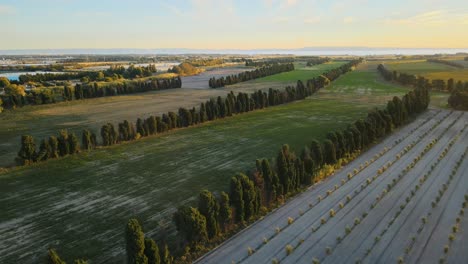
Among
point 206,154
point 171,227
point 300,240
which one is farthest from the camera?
point 206,154

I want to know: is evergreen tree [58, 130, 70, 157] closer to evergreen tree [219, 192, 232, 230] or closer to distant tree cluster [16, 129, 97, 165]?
distant tree cluster [16, 129, 97, 165]

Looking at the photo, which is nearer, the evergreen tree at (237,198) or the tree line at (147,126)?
the evergreen tree at (237,198)

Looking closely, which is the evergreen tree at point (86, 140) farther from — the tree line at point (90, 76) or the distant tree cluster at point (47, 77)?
the distant tree cluster at point (47, 77)

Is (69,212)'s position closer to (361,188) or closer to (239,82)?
(361,188)

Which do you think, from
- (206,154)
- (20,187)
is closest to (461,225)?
(206,154)

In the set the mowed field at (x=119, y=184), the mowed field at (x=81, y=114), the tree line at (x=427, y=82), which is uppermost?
the tree line at (x=427, y=82)

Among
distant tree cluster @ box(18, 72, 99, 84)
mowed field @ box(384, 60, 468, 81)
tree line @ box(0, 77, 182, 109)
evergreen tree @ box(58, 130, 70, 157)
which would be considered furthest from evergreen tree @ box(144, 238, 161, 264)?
distant tree cluster @ box(18, 72, 99, 84)

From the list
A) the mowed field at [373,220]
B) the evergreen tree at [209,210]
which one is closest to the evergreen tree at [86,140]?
the evergreen tree at [209,210]
